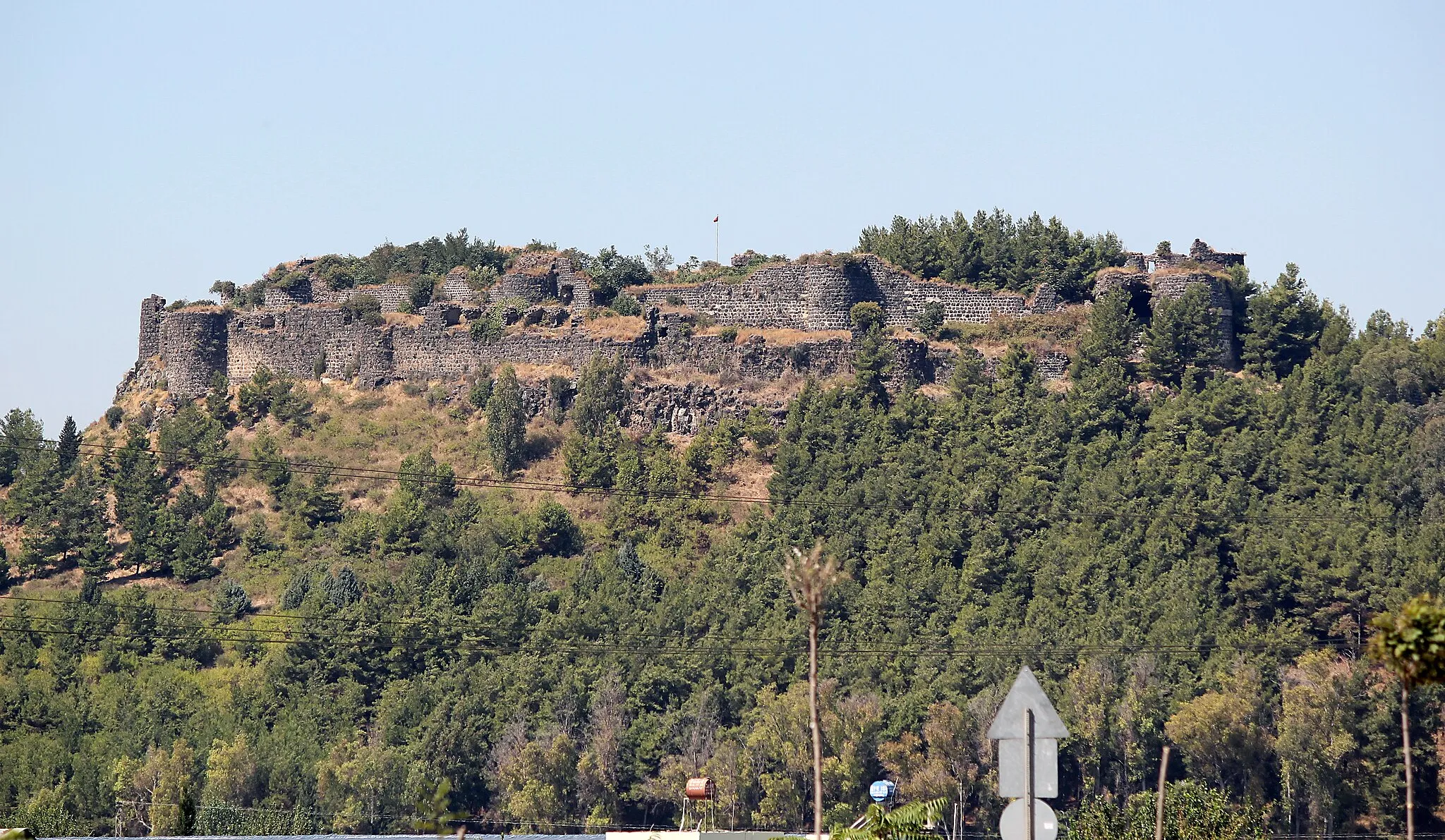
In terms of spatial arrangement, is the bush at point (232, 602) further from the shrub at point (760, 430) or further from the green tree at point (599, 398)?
the shrub at point (760, 430)

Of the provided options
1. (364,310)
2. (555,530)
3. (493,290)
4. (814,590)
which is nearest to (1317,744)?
(555,530)

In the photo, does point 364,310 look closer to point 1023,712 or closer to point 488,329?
point 488,329

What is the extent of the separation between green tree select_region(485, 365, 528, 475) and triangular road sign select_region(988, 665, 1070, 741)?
6031 centimetres

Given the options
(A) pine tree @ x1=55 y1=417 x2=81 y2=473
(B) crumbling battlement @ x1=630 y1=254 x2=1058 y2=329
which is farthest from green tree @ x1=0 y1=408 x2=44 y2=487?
(B) crumbling battlement @ x1=630 y1=254 x2=1058 y2=329

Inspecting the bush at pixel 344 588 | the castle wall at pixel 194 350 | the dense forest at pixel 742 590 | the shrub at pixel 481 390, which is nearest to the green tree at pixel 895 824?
the dense forest at pixel 742 590

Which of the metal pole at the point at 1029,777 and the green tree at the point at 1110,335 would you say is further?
the green tree at the point at 1110,335

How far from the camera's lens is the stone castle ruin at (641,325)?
254 feet

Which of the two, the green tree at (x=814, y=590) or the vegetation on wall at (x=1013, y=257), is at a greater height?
the vegetation on wall at (x=1013, y=257)

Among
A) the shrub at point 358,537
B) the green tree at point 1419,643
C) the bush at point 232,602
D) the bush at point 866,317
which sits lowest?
the green tree at point 1419,643

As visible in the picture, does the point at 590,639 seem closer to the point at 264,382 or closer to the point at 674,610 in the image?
the point at 674,610

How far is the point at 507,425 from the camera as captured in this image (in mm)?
77500

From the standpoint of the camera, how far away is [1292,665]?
6850 cm

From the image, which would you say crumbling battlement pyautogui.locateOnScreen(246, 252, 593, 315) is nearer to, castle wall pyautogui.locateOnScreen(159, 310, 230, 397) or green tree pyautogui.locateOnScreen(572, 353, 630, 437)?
castle wall pyautogui.locateOnScreen(159, 310, 230, 397)

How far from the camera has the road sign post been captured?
1758cm
